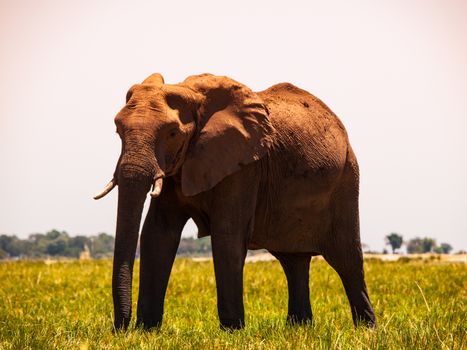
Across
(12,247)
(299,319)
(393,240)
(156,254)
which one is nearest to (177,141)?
(156,254)

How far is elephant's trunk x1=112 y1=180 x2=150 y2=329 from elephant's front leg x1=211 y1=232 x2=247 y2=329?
923mm

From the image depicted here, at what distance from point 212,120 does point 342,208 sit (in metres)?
2.21

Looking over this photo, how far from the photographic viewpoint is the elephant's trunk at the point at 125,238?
7.89 meters

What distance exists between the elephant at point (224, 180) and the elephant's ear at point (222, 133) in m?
0.01

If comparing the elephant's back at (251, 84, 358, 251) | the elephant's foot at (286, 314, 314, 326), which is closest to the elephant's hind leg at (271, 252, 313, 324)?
the elephant's foot at (286, 314, 314, 326)

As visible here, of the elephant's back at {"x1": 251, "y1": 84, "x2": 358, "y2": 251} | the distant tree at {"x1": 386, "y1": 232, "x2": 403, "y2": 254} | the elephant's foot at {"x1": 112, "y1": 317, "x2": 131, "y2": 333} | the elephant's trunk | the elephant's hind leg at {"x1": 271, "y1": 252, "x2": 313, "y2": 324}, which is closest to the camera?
the elephant's trunk

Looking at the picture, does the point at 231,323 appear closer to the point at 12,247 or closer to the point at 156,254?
the point at 156,254

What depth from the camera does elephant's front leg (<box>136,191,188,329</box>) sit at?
8.84 meters

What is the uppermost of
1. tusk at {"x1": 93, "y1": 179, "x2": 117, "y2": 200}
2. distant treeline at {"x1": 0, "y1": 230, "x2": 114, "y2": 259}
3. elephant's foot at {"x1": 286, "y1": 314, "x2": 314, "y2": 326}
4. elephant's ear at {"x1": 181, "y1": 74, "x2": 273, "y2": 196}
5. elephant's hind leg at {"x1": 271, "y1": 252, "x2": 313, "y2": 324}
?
distant treeline at {"x1": 0, "y1": 230, "x2": 114, "y2": 259}

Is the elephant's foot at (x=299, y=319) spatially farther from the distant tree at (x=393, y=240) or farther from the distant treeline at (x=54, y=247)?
the distant treeline at (x=54, y=247)

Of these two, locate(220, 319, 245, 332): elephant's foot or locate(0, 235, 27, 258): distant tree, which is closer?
locate(220, 319, 245, 332): elephant's foot

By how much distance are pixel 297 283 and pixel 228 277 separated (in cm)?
211

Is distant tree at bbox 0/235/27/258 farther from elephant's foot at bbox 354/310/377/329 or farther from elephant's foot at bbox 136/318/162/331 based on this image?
elephant's foot at bbox 136/318/162/331

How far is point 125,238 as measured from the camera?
794cm
